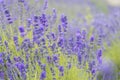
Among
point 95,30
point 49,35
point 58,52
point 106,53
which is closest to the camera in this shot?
point 58,52

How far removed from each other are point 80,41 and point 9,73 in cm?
65

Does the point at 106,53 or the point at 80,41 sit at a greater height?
the point at 80,41

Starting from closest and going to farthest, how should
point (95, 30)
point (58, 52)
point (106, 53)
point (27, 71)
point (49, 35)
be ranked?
point (27, 71), point (58, 52), point (49, 35), point (106, 53), point (95, 30)

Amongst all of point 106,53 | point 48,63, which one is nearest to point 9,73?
point 48,63

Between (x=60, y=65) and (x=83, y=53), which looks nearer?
(x=60, y=65)

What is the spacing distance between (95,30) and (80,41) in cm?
170

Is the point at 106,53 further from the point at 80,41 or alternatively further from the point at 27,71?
the point at 27,71

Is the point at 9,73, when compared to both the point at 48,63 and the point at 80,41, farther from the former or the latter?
the point at 80,41

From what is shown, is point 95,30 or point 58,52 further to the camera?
point 95,30

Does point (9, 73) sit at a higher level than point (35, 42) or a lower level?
lower

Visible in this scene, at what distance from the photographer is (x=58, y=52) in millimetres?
2623

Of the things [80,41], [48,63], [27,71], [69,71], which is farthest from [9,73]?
[80,41]

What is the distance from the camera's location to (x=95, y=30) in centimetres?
436

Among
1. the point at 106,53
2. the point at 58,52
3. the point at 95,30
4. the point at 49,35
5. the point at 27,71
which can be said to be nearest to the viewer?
the point at 27,71
